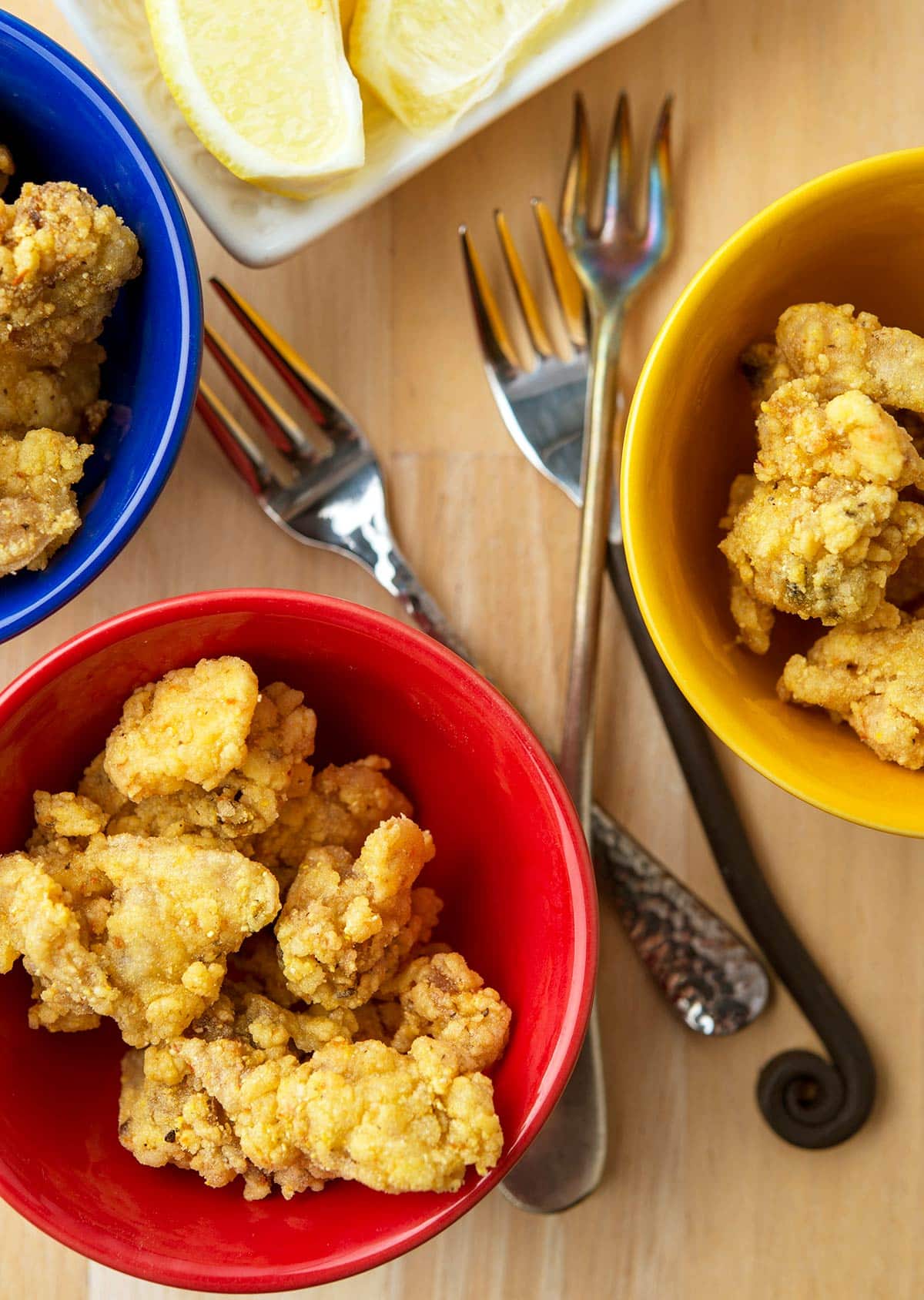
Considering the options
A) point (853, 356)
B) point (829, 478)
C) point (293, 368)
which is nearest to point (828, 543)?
point (829, 478)

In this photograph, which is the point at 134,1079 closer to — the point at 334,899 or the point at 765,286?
the point at 334,899

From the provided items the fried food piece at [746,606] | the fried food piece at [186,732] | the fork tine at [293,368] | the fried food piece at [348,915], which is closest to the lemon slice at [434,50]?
the fork tine at [293,368]

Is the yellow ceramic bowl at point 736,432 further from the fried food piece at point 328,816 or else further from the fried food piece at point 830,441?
the fried food piece at point 328,816

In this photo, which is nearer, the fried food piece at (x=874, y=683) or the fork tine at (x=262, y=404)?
the fried food piece at (x=874, y=683)

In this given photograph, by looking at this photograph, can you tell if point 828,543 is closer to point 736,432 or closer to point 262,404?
point 736,432

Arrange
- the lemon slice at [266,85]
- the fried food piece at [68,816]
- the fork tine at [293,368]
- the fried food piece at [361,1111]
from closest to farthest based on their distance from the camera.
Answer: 1. the fried food piece at [361,1111]
2. the fried food piece at [68,816]
3. the lemon slice at [266,85]
4. the fork tine at [293,368]

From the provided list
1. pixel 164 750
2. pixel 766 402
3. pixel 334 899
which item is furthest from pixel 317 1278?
pixel 766 402
